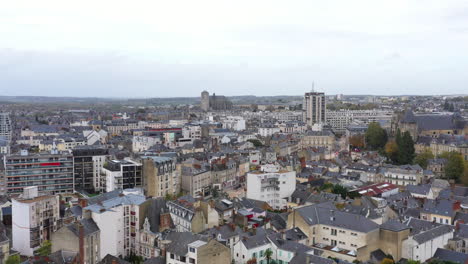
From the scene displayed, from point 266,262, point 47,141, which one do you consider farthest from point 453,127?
point 47,141

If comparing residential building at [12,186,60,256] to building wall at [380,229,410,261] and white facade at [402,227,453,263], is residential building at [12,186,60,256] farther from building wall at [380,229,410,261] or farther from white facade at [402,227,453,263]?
white facade at [402,227,453,263]

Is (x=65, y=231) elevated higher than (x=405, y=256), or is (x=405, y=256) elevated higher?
(x=65, y=231)

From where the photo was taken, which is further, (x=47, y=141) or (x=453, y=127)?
(x=453, y=127)

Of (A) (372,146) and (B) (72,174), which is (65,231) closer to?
(B) (72,174)

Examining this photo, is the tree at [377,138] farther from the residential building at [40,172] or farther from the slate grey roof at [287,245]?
the slate grey roof at [287,245]

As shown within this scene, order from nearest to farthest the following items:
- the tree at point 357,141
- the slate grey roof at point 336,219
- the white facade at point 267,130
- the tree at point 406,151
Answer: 1. the slate grey roof at point 336,219
2. the tree at point 406,151
3. the tree at point 357,141
4. the white facade at point 267,130

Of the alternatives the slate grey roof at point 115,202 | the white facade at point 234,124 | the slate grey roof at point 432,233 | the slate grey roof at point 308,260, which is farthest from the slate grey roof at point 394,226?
the white facade at point 234,124
